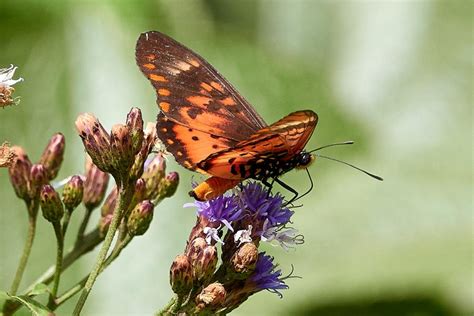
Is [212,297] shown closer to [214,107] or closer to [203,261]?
[203,261]

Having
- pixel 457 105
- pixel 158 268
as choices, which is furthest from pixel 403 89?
pixel 158 268

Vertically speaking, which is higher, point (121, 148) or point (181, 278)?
point (121, 148)

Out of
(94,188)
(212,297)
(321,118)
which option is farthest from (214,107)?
(321,118)

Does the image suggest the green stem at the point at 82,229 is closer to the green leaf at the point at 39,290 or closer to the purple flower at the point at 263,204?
the green leaf at the point at 39,290

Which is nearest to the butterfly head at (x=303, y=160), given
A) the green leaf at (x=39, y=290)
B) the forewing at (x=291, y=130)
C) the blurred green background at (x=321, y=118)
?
the forewing at (x=291, y=130)

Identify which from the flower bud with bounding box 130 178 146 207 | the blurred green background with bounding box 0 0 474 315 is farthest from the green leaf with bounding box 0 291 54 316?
the blurred green background with bounding box 0 0 474 315

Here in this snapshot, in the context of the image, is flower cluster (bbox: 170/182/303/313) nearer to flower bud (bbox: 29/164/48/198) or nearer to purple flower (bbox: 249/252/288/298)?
purple flower (bbox: 249/252/288/298)
